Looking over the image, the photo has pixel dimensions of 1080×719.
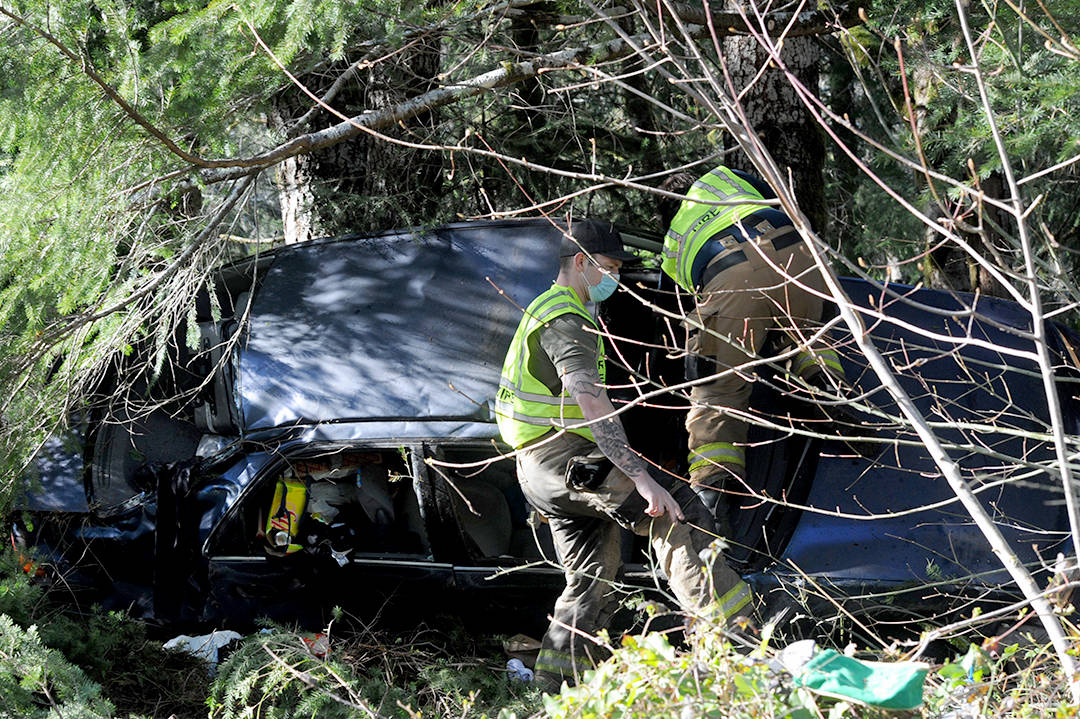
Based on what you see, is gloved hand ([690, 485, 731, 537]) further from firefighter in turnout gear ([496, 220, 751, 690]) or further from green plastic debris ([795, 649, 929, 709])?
green plastic debris ([795, 649, 929, 709])

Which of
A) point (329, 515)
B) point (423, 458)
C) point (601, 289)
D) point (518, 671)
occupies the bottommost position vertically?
point (518, 671)

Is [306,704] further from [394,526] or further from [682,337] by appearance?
[682,337]

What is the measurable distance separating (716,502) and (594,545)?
0.56m

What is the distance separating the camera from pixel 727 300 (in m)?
4.63

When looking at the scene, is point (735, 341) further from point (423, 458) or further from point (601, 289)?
point (423, 458)

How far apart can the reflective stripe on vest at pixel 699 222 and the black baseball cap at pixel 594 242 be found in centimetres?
38

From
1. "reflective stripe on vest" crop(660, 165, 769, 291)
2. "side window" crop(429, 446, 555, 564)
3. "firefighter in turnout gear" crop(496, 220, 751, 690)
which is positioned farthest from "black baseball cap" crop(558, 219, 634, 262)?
"side window" crop(429, 446, 555, 564)

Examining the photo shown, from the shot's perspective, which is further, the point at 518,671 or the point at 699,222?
the point at 699,222

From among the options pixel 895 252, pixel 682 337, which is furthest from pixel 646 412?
pixel 895 252

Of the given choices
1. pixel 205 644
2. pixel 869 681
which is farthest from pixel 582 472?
pixel 205 644

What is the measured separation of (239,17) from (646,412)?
8.07 feet

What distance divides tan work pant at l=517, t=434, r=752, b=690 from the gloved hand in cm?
20

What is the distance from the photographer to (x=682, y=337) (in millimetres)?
5070

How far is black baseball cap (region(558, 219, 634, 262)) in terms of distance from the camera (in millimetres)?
4379
